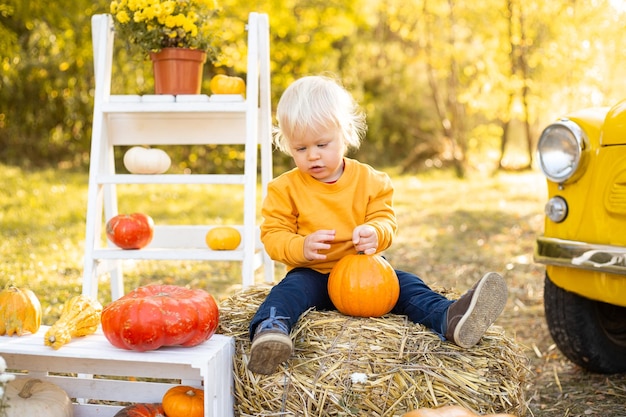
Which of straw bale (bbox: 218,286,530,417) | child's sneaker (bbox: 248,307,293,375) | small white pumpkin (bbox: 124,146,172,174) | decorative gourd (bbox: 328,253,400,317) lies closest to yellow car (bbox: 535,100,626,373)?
straw bale (bbox: 218,286,530,417)

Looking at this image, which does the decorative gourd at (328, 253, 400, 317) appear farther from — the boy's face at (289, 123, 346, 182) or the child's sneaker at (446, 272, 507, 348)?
the boy's face at (289, 123, 346, 182)

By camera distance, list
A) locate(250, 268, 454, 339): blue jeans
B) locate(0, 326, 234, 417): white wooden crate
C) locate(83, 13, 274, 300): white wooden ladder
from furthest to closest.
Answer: locate(83, 13, 274, 300): white wooden ladder → locate(250, 268, 454, 339): blue jeans → locate(0, 326, 234, 417): white wooden crate

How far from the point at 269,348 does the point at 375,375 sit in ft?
1.28

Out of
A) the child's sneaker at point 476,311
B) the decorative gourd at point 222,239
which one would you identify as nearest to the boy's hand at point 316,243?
the child's sneaker at point 476,311

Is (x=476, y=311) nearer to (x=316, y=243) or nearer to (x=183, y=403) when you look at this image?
(x=316, y=243)

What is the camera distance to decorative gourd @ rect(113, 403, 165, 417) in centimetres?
249

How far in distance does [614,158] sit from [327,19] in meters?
12.3

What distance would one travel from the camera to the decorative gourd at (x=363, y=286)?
2.76 metres

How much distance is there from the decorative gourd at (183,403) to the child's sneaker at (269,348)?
24cm

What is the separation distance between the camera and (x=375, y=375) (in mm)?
2486

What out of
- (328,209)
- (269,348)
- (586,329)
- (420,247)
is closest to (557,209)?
(586,329)

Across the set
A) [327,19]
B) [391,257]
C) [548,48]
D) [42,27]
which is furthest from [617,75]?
[42,27]

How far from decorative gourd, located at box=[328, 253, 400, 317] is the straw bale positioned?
7 centimetres

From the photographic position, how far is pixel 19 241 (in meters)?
6.46
